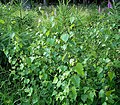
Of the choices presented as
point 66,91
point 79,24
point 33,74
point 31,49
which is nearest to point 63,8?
point 79,24

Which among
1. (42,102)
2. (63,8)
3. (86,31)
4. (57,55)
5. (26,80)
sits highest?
(63,8)

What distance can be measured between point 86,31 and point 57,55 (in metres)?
0.48

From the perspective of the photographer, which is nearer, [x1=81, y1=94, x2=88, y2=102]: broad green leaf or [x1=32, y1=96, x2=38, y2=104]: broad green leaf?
[x1=81, y1=94, x2=88, y2=102]: broad green leaf

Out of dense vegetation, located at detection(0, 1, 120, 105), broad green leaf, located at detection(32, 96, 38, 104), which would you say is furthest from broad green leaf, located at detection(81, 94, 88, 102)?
broad green leaf, located at detection(32, 96, 38, 104)

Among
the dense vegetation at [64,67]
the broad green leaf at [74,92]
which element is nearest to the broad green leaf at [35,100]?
the dense vegetation at [64,67]

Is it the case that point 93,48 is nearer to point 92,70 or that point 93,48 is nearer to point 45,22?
point 92,70

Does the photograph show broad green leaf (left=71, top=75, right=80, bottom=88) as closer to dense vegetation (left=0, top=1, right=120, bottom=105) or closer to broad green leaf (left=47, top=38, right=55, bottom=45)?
dense vegetation (left=0, top=1, right=120, bottom=105)

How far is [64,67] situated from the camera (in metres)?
1.99

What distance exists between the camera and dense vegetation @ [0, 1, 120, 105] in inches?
75.4

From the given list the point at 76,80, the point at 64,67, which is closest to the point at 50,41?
the point at 64,67

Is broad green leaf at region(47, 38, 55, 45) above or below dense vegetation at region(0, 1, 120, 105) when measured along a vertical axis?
above

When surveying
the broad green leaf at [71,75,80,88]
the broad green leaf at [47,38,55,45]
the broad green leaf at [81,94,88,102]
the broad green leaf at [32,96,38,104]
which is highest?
the broad green leaf at [47,38,55,45]

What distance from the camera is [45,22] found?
2789mm

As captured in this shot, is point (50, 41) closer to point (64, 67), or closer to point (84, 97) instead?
point (64, 67)
